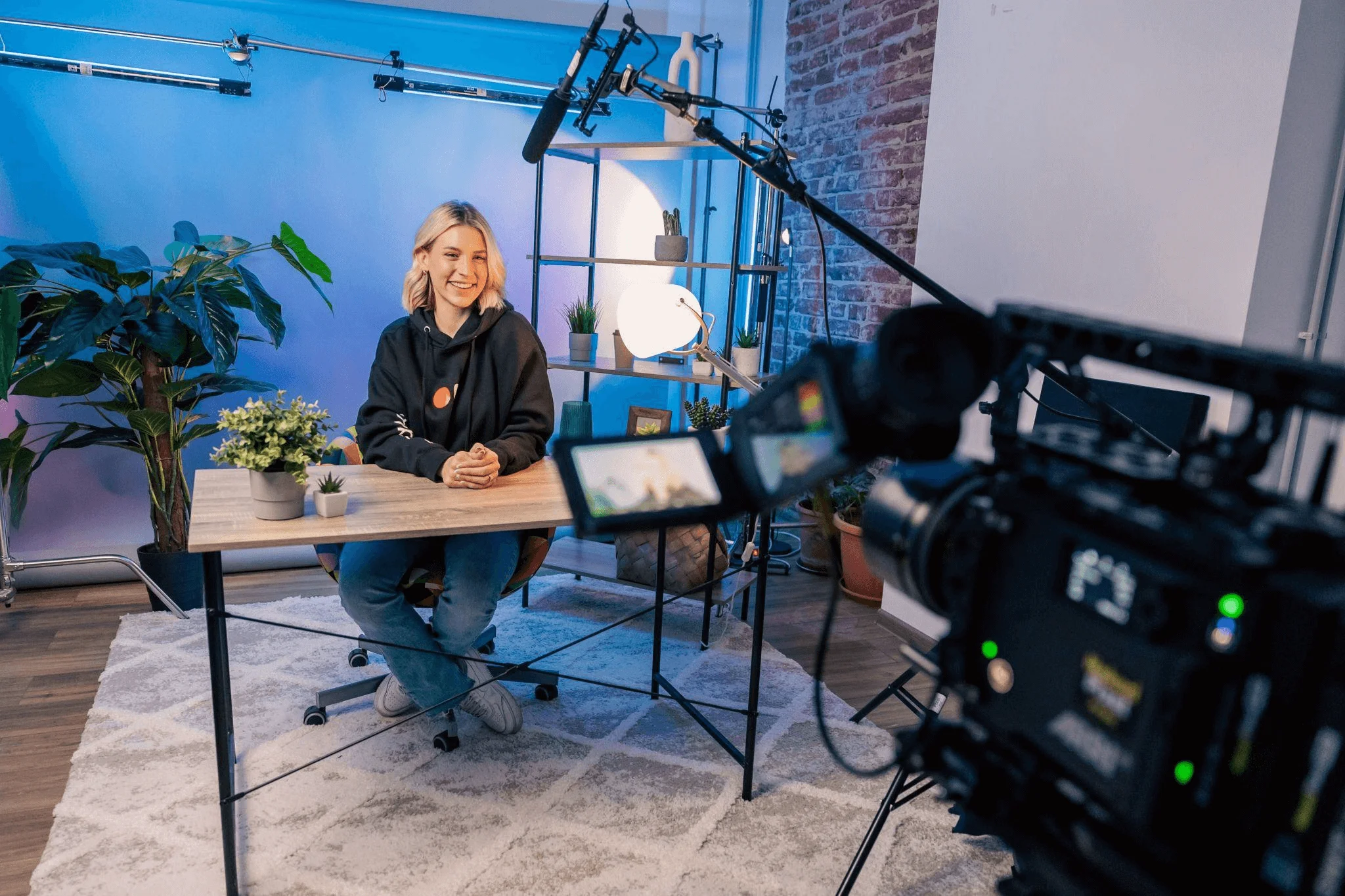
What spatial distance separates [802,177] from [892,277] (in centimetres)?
96

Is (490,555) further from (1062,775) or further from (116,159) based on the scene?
(116,159)

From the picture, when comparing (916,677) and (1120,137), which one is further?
(916,677)

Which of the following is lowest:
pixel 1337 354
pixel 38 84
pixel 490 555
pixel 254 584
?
pixel 254 584

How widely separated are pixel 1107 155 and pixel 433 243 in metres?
1.77

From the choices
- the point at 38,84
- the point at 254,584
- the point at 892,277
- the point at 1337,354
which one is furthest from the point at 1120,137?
the point at 38,84

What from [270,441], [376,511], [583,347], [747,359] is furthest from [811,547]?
[270,441]

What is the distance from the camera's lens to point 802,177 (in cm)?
419

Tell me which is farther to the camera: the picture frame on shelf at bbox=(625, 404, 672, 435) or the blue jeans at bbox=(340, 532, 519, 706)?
the picture frame on shelf at bbox=(625, 404, 672, 435)

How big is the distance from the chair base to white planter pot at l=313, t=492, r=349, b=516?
41cm

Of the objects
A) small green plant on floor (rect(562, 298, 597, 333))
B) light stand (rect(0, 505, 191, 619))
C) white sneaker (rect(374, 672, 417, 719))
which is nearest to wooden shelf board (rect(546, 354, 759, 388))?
small green plant on floor (rect(562, 298, 597, 333))

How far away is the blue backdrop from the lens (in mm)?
3150

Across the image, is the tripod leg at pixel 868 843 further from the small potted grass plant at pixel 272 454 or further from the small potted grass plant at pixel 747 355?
the small potted grass plant at pixel 747 355

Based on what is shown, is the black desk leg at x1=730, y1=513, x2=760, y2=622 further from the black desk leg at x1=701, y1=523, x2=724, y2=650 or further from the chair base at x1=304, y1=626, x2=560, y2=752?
the chair base at x1=304, y1=626, x2=560, y2=752

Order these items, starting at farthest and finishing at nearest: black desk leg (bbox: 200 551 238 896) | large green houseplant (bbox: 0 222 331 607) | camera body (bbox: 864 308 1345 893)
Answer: large green houseplant (bbox: 0 222 331 607), black desk leg (bbox: 200 551 238 896), camera body (bbox: 864 308 1345 893)
